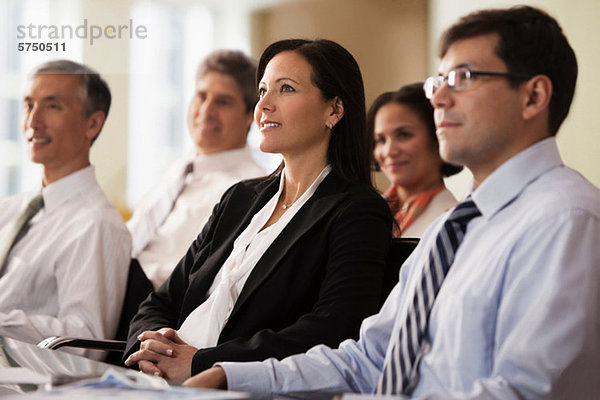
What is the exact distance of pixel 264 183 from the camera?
7.84 ft

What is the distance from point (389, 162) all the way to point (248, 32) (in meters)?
1.64

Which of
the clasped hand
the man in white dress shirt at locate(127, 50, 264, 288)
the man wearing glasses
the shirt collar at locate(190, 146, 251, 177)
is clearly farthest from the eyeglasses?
the shirt collar at locate(190, 146, 251, 177)

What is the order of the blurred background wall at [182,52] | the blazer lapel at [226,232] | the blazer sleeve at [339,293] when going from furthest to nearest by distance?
the blurred background wall at [182,52] < the blazer lapel at [226,232] < the blazer sleeve at [339,293]

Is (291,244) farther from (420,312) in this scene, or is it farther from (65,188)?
(65,188)

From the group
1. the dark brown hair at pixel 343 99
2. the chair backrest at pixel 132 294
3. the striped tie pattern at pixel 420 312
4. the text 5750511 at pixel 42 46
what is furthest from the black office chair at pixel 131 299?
the text 5750511 at pixel 42 46

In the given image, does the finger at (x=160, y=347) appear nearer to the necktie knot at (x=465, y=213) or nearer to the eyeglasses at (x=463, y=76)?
the necktie knot at (x=465, y=213)

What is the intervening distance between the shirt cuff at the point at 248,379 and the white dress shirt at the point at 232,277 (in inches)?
16.7

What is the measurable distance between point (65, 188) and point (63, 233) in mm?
219

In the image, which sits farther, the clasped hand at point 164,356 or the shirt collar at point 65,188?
the shirt collar at point 65,188

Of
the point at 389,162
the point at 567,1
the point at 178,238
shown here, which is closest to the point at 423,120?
the point at 389,162

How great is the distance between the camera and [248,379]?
1612mm

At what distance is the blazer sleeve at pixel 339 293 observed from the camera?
186 centimetres

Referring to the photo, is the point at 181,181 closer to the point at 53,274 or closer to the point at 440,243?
the point at 53,274

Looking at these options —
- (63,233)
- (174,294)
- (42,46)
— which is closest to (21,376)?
(174,294)
